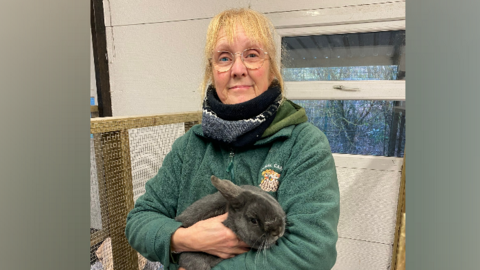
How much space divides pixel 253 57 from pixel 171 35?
1043 mm

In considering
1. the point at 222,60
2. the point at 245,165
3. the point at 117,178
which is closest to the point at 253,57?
the point at 222,60

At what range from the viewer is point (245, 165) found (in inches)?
37.6

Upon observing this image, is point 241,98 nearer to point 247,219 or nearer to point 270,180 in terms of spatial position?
point 270,180

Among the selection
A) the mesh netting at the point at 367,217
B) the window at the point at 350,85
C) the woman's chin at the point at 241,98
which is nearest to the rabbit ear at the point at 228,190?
the woman's chin at the point at 241,98

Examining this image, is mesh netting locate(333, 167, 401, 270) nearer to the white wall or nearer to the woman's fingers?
the white wall

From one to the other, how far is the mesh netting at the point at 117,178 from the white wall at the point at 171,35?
52 centimetres

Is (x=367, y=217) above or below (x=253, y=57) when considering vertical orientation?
below

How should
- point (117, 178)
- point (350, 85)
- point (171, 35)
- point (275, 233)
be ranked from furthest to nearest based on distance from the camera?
point (171, 35), point (350, 85), point (117, 178), point (275, 233)

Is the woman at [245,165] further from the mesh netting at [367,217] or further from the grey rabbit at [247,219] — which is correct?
the mesh netting at [367,217]
